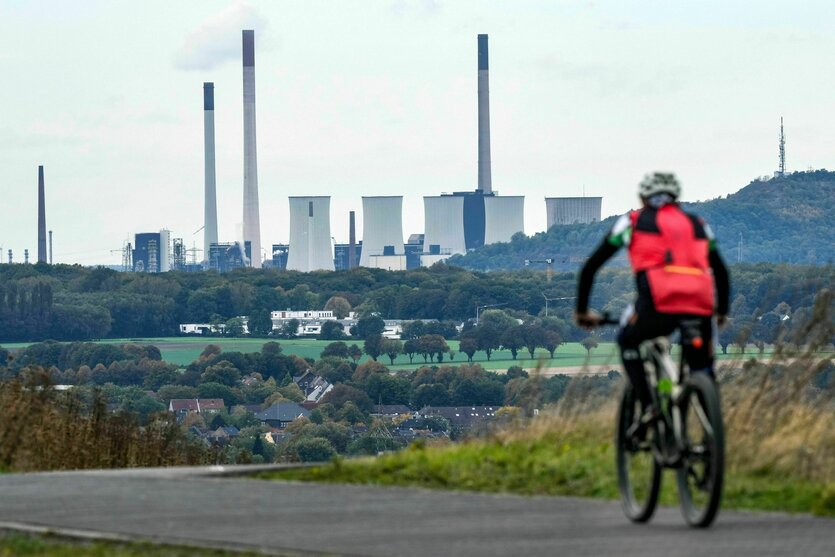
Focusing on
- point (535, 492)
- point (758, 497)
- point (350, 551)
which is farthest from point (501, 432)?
point (350, 551)

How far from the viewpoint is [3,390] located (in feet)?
53.7

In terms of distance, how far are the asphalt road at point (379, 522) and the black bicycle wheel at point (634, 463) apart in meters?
0.08

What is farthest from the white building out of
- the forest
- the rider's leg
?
the rider's leg

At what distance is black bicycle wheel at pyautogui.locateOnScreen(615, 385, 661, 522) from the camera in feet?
27.3

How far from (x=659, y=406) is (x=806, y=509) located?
104 cm

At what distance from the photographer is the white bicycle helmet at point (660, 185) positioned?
27.9 ft

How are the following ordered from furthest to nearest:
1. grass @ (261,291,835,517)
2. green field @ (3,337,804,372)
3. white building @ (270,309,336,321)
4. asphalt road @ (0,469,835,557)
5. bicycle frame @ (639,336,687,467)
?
white building @ (270,309,336,321) < green field @ (3,337,804,372) < grass @ (261,291,835,517) < bicycle frame @ (639,336,687,467) < asphalt road @ (0,469,835,557)

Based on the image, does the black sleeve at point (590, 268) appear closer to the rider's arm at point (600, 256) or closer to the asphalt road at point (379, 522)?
the rider's arm at point (600, 256)

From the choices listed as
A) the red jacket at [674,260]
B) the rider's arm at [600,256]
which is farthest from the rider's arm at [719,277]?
the rider's arm at [600,256]

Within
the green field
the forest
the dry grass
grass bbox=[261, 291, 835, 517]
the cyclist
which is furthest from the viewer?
the forest

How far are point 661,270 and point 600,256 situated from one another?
0.38 m

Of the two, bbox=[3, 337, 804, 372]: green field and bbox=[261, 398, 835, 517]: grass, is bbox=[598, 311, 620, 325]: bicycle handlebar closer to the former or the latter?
bbox=[261, 398, 835, 517]: grass

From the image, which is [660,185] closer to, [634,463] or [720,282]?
[720,282]

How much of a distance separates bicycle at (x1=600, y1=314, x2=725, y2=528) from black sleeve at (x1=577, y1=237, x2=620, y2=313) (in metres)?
0.14
